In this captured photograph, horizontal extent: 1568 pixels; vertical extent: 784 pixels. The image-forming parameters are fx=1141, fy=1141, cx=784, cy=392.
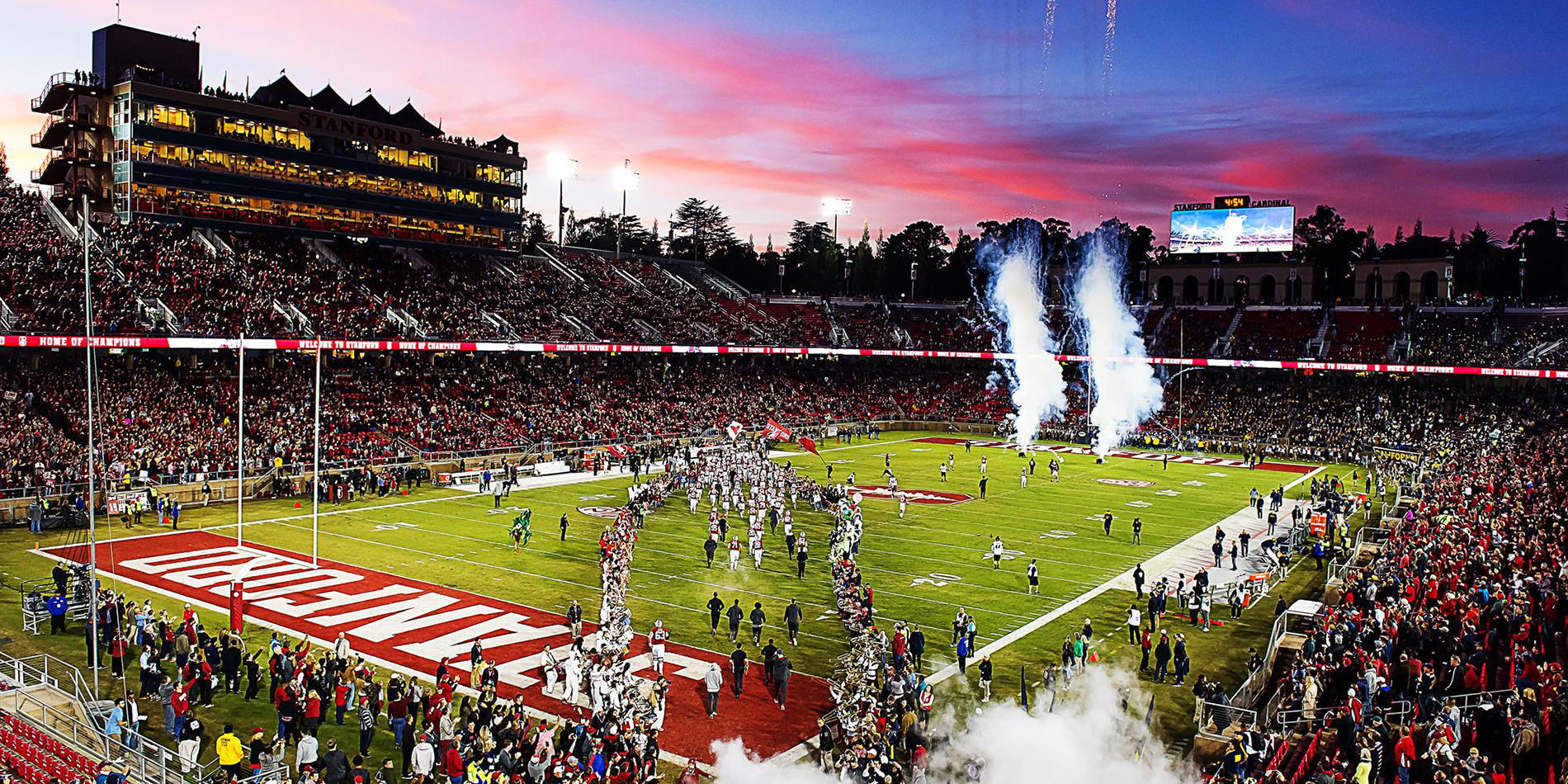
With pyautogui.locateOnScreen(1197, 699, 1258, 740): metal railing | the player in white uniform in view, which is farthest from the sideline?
pyautogui.locateOnScreen(1197, 699, 1258, 740): metal railing

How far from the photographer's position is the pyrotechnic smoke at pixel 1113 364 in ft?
209

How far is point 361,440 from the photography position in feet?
137

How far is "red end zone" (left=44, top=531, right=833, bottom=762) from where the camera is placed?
1673cm

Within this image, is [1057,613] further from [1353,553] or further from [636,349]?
[636,349]

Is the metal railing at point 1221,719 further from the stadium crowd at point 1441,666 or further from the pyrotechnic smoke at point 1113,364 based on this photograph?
the pyrotechnic smoke at point 1113,364

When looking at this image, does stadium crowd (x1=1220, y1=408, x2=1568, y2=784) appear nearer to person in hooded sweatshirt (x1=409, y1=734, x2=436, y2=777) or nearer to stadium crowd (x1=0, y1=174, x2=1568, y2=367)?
person in hooded sweatshirt (x1=409, y1=734, x2=436, y2=777)

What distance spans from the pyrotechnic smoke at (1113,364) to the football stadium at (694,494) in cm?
35

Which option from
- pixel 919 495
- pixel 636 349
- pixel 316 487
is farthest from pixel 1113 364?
pixel 316 487

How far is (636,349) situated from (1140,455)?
25.7 metres

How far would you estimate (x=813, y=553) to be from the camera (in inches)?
1146

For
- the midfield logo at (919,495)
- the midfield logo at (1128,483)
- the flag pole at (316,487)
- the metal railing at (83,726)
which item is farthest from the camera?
the midfield logo at (1128,483)

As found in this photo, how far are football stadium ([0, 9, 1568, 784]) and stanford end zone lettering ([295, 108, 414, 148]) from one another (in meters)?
Result: 0.27

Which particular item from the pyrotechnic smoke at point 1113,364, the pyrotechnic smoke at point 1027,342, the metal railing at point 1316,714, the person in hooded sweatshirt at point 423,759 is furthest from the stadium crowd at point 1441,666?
the pyrotechnic smoke at point 1027,342

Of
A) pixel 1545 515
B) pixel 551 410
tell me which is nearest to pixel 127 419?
pixel 551 410
